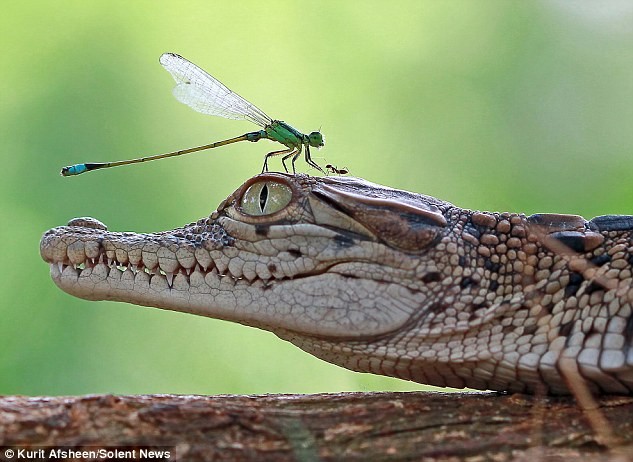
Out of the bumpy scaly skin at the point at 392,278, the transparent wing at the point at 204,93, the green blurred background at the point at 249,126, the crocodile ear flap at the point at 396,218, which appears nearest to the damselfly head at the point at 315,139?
the transparent wing at the point at 204,93

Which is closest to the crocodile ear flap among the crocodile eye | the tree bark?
the crocodile eye

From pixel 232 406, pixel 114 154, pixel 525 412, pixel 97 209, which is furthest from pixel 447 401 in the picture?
pixel 114 154

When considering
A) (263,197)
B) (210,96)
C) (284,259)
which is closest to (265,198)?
(263,197)

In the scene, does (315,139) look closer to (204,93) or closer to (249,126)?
(204,93)

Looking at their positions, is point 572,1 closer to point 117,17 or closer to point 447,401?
point 117,17

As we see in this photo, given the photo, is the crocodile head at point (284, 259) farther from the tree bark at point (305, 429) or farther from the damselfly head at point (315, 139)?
the damselfly head at point (315, 139)

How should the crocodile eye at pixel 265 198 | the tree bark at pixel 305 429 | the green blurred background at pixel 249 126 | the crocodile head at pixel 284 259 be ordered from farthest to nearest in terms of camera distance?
the green blurred background at pixel 249 126 < the crocodile eye at pixel 265 198 < the crocodile head at pixel 284 259 < the tree bark at pixel 305 429

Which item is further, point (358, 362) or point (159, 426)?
point (358, 362)
